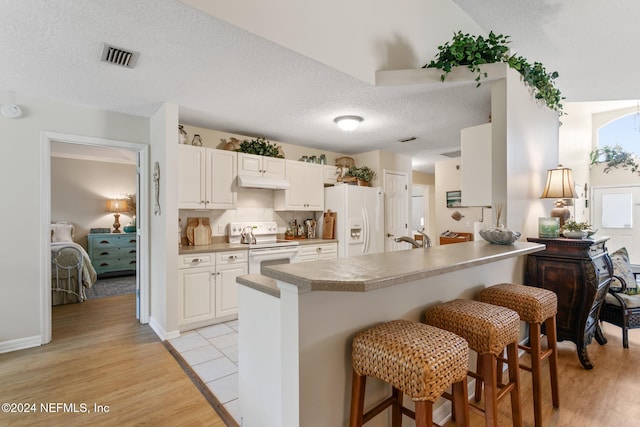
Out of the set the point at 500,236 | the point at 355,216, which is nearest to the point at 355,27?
the point at 500,236

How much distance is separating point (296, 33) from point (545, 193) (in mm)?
2633

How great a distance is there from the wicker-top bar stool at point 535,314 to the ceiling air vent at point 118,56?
3.02 meters

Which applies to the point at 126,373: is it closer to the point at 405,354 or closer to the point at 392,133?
the point at 405,354

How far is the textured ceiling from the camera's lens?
1873 mm

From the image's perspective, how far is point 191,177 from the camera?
350 cm

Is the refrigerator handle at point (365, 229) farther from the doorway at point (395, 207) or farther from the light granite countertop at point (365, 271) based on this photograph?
the light granite countertop at point (365, 271)

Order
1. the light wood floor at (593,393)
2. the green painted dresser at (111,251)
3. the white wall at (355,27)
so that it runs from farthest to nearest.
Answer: the green painted dresser at (111,251) < the white wall at (355,27) < the light wood floor at (593,393)

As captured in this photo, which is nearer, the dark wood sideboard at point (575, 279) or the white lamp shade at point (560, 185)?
the dark wood sideboard at point (575, 279)

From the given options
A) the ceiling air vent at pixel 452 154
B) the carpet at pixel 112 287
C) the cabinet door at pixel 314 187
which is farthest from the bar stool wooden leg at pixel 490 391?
the carpet at pixel 112 287

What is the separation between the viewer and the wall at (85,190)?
6.04m

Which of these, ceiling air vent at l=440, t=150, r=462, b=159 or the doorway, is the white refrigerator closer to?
the doorway

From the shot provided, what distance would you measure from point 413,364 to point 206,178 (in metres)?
3.26

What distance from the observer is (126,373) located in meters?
→ 2.43

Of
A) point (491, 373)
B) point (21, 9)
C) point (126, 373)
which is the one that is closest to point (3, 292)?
point (126, 373)
